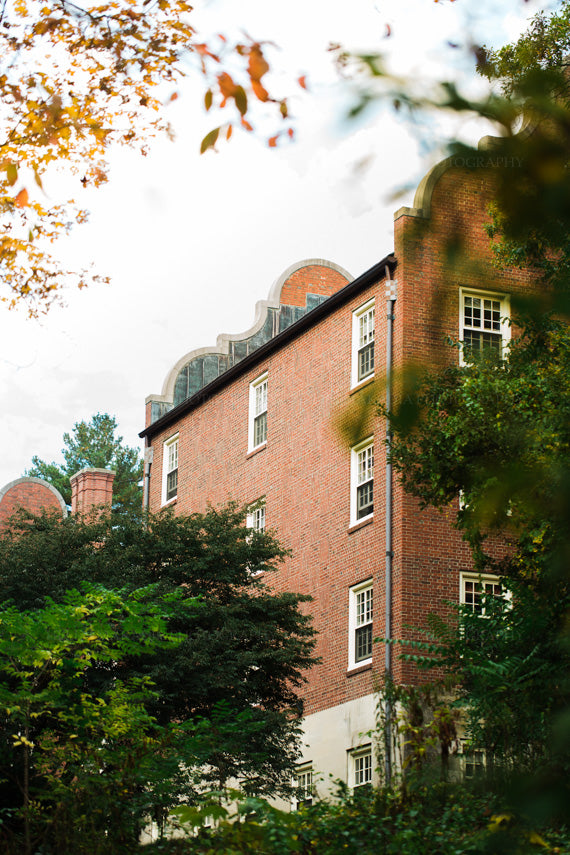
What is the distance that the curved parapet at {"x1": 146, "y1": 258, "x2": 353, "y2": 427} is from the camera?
3641 cm

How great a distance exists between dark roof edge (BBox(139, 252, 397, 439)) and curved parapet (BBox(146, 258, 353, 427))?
3.78 feet

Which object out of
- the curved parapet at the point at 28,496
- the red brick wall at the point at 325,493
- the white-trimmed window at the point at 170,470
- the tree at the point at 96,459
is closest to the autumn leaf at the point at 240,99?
the red brick wall at the point at 325,493

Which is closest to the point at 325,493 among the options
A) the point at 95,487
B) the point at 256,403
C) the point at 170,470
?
the point at 256,403

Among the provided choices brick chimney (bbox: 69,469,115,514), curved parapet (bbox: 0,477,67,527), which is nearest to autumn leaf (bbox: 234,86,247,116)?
brick chimney (bbox: 69,469,115,514)

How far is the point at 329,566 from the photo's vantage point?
26.8 m

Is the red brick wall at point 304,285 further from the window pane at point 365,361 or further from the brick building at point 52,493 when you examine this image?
the window pane at point 365,361

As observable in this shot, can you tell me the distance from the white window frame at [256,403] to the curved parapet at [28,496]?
13571mm

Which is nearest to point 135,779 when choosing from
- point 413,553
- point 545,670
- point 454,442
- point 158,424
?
point 545,670

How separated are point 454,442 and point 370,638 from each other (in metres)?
8.21

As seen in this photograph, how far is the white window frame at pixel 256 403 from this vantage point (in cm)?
3142

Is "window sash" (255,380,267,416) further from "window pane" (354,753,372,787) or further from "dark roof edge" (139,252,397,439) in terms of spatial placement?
"window pane" (354,753,372,787)

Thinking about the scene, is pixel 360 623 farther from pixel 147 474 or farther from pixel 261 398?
pixel 147 474

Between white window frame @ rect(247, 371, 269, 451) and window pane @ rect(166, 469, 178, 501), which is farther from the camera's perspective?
window pane @ rect(166, 469, 178, 501)

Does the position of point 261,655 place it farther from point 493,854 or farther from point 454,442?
point 493,854
